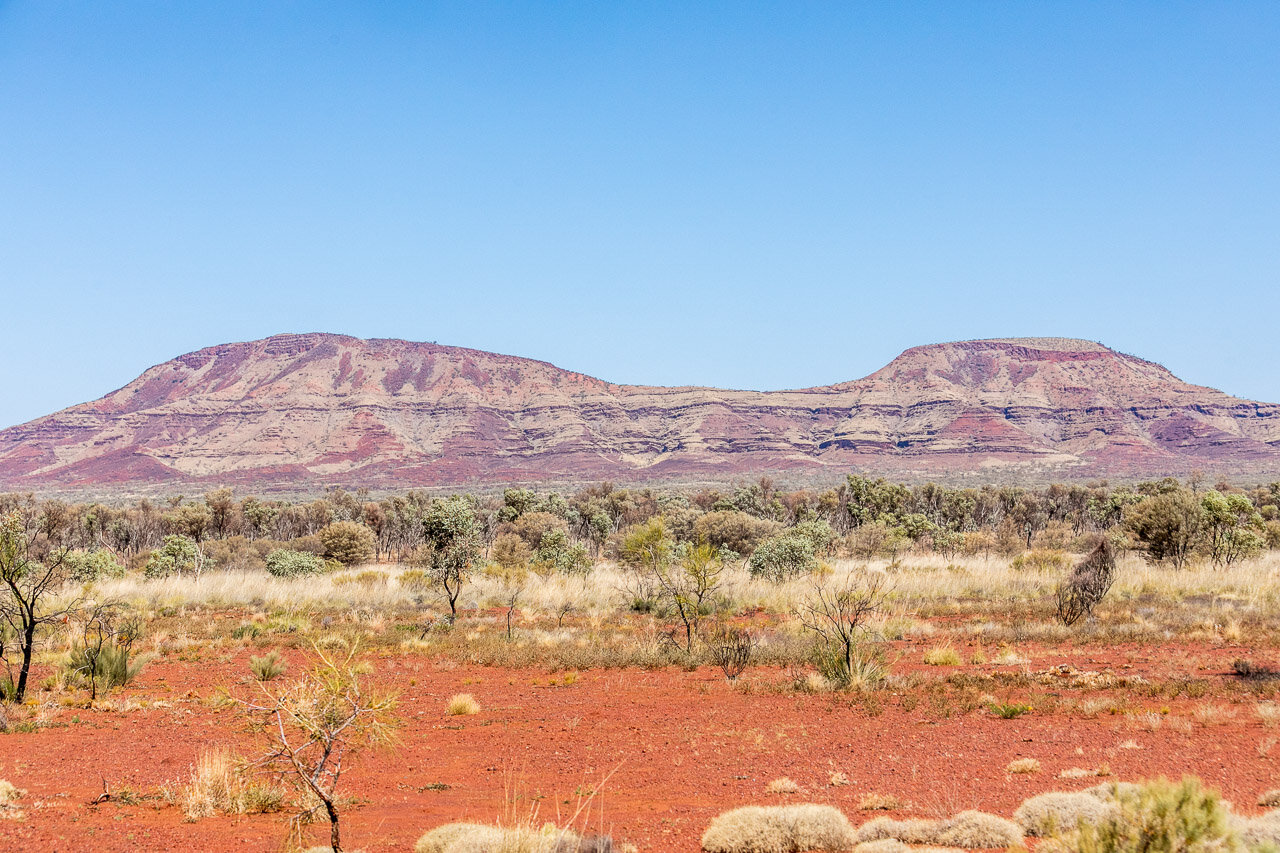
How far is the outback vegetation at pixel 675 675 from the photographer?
6098 millimetres

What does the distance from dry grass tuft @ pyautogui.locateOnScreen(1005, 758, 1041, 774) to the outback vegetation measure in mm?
39

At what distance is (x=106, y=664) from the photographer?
13250mm

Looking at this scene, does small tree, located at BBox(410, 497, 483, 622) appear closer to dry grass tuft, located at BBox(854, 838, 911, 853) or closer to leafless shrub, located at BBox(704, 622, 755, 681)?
leafless shrub, located at BBox(704, 622, 755, 681)

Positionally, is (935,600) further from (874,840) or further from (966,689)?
(874,840)

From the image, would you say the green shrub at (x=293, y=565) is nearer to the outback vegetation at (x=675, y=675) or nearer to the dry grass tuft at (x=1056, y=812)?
the outback vegetation at (x=675, y=675)

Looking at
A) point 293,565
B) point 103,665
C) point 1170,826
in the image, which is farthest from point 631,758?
point 293,565

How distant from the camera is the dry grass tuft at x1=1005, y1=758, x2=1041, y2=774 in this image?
786cm

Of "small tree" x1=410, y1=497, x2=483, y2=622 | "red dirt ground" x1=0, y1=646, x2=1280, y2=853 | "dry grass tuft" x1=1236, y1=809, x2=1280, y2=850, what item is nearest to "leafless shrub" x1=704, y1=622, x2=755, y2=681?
"red dirt ground" x1=0, y1=646, x2=1280, y2=853

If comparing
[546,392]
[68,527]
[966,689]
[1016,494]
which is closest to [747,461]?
[546,392]

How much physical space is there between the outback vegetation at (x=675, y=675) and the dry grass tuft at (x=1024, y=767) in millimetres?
39

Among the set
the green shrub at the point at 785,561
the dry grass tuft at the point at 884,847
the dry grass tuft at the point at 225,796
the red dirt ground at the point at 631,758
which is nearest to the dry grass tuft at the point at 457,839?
the red dirt ground at the point at 631,758

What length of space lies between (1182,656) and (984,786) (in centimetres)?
859

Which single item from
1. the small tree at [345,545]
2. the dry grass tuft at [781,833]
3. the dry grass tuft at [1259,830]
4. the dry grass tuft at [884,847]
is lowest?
the small tree at [345,545]

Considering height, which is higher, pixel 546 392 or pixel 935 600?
pixel 546 392
